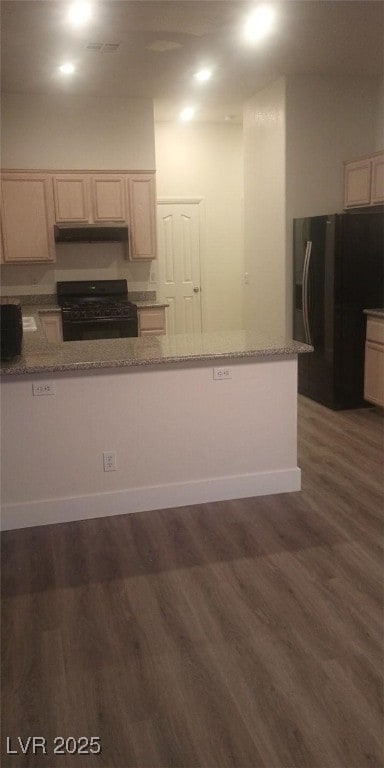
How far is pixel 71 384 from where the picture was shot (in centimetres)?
320

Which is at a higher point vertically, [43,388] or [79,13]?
[79,13]

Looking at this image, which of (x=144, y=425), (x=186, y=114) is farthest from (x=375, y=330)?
(x=186, y=114)

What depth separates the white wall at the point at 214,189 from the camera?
25.3 ft

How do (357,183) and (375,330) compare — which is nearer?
(375,330)

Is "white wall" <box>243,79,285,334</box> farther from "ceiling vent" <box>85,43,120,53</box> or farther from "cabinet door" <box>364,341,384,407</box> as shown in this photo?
"ceiling vent" <box>85,43,120,53</box>

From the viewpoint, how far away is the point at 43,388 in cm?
316

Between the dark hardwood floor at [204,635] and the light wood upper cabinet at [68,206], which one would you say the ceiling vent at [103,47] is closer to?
the light wood upper cabinet at [68,206]

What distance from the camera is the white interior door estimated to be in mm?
7852

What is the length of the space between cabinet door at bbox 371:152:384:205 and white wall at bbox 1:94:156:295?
2323 mm

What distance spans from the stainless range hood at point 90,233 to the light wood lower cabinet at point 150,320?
77 centimetres

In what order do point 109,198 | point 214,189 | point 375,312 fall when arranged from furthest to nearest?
point 214,189
point 109,198
point 375,312

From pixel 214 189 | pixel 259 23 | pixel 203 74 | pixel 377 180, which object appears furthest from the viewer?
pixel 214 189

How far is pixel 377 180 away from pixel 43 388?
11.9 ft

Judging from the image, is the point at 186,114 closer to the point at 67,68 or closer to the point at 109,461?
the point at 67,68
